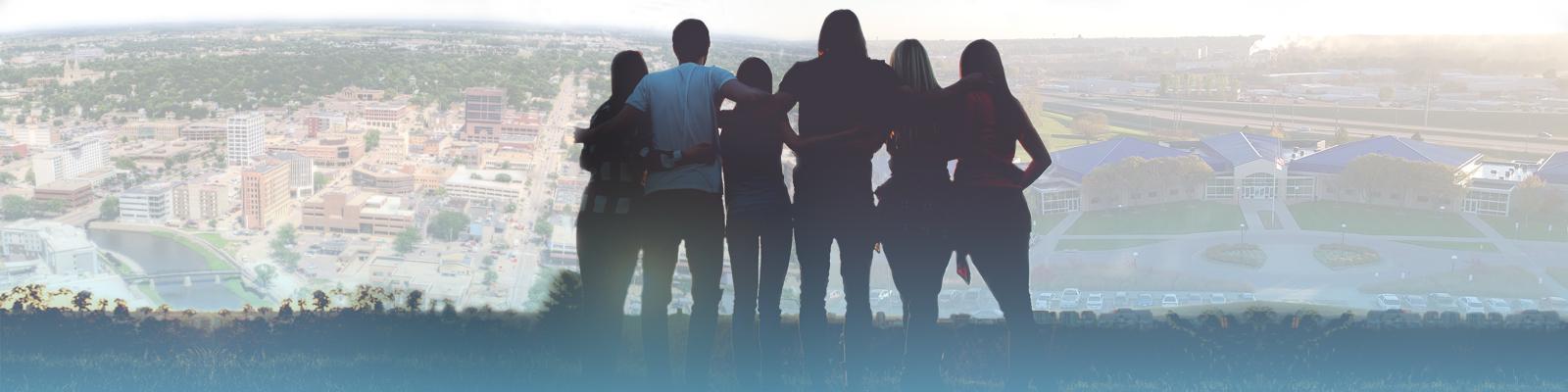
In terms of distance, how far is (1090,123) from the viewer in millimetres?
7344

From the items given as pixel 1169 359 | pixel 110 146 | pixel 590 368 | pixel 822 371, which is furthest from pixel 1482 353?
pixel 110 146

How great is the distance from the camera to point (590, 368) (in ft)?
13.6

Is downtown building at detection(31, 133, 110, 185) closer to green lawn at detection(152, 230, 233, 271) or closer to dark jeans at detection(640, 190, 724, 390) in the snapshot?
green lawn at detection(152, 230, 233, 271)

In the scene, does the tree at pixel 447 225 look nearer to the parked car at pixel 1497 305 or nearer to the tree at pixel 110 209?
the tree at pixel 110 209

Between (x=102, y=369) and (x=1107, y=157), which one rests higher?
(x=1107, y=157)

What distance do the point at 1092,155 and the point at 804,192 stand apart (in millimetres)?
4105

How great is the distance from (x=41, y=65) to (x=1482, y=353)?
29.1 feet

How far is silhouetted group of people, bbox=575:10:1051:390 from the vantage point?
3.50 m

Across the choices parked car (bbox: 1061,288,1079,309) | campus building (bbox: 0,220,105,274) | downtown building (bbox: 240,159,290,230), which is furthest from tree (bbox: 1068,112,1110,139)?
campus building (bbox: 0,220,105,274)

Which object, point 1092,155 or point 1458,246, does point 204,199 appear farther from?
point 1458,246

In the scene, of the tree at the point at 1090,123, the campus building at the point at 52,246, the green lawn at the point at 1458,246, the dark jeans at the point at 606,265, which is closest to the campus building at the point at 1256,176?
the tree at the point at 1090,123

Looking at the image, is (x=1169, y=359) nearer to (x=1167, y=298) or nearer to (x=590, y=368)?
(x=590, y=368)

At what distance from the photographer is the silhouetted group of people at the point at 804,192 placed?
3.50 meters

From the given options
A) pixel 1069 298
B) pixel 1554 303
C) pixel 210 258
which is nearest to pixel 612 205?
pixel 1069 298
